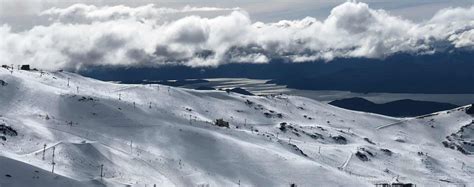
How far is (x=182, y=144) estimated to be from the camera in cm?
11669

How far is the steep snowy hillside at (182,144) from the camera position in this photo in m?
90.7

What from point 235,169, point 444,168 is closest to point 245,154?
point 235,169

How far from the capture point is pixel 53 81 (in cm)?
14550

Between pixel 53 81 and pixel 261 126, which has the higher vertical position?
pixel 53 81

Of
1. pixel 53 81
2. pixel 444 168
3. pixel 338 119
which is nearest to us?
pixel 53 81

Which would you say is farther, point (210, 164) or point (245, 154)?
point (245, 154)

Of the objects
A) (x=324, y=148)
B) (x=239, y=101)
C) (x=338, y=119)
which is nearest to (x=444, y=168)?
(x=324, y=148)

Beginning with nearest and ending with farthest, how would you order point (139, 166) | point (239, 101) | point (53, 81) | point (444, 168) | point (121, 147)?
point (139, 166), point (121, 147), point (53, 81), point (444, 168), point (239, 101)

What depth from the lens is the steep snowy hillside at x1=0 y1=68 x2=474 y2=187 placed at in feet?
298

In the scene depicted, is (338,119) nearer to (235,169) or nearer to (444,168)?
(444,168)

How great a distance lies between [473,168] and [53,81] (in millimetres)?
103392

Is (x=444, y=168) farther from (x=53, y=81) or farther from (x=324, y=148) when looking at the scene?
(x=53, y=81)

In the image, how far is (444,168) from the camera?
161625mm

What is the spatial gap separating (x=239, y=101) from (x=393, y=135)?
4635 centimetres
